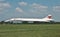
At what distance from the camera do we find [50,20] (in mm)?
94250

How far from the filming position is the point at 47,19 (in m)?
96.0

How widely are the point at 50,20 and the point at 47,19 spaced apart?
2.36m
